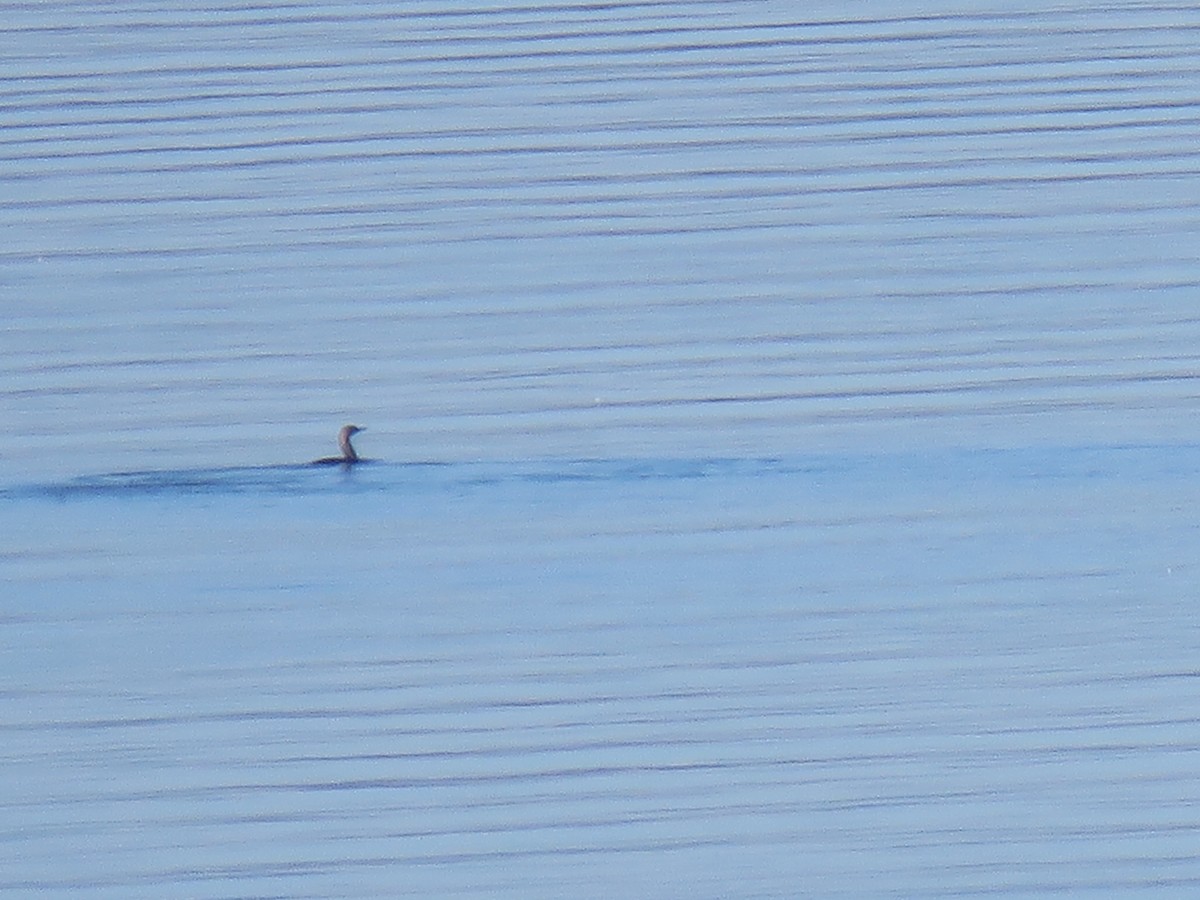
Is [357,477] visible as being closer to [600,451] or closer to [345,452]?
[345,452]

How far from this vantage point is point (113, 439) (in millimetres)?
597

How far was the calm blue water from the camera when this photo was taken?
22.4 inches

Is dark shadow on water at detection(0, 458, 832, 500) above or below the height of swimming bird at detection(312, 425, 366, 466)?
below

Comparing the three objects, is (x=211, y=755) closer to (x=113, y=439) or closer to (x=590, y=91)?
(x=113, y=439)

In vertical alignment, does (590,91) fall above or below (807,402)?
above

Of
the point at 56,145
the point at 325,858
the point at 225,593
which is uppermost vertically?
the point at 56,145

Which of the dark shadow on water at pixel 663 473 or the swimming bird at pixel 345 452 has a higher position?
the swimming bird at pixel 345 452

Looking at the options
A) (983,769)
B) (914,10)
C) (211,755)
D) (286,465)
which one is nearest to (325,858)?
(211,755)

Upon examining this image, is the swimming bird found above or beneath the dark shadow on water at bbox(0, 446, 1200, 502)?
above

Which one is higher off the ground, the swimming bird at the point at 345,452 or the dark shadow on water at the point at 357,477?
the swimming bird at the point at 345,452

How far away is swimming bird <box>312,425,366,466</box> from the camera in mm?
595

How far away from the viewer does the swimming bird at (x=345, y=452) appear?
0.60 metres

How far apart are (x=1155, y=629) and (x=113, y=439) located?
1.74 ft

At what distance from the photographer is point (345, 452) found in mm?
595
